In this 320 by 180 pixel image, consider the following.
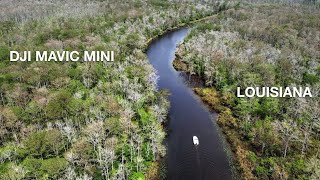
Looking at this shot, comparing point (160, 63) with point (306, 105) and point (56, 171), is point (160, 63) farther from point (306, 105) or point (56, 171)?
point (56, 171)

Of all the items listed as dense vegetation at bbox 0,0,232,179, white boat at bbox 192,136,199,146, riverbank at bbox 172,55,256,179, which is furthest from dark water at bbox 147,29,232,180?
dense vegetation at bbox 0,0,232,179

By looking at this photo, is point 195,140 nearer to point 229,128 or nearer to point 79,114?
point 229,128

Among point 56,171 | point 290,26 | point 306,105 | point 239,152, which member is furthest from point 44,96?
point 290,26

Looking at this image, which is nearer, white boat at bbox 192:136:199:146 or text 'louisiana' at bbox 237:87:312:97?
white boat at bbox 192:136:199:146

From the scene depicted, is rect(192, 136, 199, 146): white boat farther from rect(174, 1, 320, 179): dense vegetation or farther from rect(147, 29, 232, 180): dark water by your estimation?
rect(174, 1, 320, 179): dense vegetation

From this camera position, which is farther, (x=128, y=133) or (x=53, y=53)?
(x=53, y=53)

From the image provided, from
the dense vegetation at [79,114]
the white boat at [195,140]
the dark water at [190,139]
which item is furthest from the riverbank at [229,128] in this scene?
the dense vegetation at [79,114]
